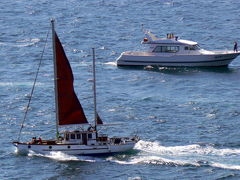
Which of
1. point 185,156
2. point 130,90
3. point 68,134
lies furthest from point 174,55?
point 185,156

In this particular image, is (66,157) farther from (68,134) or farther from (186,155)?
(186,155)

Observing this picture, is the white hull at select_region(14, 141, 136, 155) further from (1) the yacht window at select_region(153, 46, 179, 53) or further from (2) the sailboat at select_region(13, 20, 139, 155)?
(1) the yacht window at select_region(153, 46, 179, 53)

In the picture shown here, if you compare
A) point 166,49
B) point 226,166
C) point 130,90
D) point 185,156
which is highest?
point 166,49

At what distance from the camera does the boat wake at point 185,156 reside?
94125 millimetres

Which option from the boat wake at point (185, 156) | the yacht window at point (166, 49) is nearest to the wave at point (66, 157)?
the boat wake at point (185, 156)

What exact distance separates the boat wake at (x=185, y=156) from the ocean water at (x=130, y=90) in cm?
10

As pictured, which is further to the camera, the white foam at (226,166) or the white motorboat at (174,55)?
the white motorboat at (174,55)

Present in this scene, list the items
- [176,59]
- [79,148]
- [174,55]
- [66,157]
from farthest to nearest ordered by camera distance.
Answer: [176,59] → [174,55] → [79,148] → [66,157]

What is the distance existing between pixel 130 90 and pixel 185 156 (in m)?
27.9

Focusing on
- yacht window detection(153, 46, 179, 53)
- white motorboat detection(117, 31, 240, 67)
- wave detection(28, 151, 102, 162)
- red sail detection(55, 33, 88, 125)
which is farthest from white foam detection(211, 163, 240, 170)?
yacht window detection(153, 46, 179, 53)

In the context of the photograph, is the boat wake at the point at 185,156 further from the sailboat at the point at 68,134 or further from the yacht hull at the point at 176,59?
the yacht hull at the point at 176,59

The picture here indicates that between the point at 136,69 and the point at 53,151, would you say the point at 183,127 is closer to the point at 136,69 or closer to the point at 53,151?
the point at 53,151

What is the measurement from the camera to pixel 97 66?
137750 mm

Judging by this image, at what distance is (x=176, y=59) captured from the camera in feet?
457
